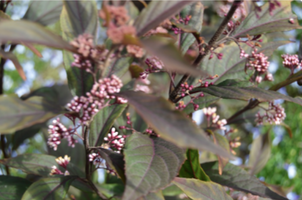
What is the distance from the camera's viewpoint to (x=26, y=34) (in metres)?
0.33

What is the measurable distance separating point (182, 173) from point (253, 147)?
0.47m

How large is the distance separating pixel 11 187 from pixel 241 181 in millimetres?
517

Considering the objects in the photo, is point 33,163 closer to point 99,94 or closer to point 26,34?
point 99,94

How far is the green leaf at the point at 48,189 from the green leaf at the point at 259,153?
657 mm

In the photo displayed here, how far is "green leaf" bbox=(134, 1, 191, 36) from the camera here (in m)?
0.42

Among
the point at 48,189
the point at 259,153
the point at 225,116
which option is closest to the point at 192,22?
the point at 48,189

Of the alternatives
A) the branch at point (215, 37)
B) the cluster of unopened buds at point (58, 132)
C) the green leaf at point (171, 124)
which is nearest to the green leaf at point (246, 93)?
the branch at point (215, 37)

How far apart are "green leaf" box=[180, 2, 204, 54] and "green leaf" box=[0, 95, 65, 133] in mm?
341

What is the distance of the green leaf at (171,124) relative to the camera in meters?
0.34

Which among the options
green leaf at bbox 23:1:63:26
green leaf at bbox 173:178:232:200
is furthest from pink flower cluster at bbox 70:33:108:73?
green leaf at bbox 23:1:63:26

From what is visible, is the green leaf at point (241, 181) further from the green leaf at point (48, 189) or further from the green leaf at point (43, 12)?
the green leaf at point (43, 12)

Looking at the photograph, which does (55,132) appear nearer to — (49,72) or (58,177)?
(58,177)

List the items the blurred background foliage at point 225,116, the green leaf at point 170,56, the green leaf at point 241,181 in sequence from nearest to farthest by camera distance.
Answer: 1. the green leaf at point 170,56
2. the green leaf at point 241,181
3. the blurred background foliage at point 225,116

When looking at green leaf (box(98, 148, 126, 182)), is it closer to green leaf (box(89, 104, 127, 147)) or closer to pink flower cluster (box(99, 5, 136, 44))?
green leaf (box(89, 104, 127, 147))
